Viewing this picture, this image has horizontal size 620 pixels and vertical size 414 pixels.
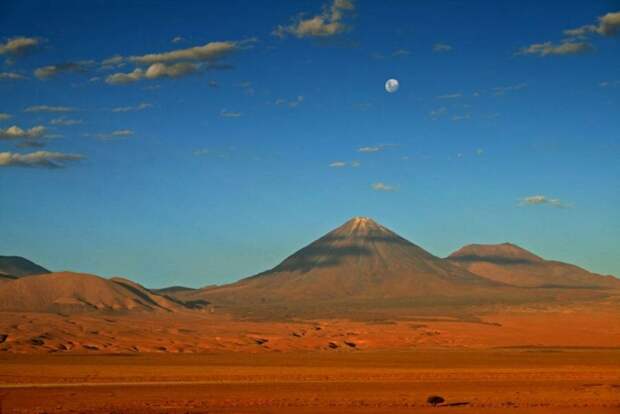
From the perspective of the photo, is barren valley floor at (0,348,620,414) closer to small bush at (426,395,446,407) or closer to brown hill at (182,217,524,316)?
small bush at (426,395,446,407)

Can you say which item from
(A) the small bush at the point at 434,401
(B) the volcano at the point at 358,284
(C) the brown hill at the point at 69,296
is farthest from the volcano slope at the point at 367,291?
(A) the small bush at the point at 434,401

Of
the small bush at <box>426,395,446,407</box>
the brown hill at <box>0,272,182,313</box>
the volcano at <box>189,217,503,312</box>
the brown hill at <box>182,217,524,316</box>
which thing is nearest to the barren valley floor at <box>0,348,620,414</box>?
the small bush at <box>426,395,446,407</box>

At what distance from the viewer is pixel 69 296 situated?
10531cm

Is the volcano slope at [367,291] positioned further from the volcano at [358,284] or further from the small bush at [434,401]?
the small bush at [434,401]

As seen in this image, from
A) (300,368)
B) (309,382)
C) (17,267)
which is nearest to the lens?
(309,382)

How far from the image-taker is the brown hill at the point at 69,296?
101312 mm

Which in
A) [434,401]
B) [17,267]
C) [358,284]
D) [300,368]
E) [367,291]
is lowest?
[434,401]

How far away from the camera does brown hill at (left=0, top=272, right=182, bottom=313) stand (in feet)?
332

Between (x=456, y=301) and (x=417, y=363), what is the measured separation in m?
98.3

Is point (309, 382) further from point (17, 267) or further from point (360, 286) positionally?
point (17, 267)

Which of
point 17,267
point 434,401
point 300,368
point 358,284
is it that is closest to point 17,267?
point 17,267

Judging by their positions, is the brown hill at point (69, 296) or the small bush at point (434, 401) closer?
the small bush at point (434, 401)

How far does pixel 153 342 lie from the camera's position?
58.2 m

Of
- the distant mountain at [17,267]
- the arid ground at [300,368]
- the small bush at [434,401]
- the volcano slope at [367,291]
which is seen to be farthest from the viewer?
the distant mountain at [17,267]
